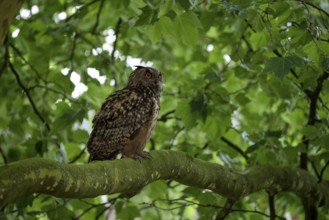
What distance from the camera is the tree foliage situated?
3.44 meters

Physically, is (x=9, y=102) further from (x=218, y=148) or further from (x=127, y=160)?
(x=127, y=160)

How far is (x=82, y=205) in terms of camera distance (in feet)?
15.5

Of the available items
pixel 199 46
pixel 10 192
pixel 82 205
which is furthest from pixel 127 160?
pixel 199 46

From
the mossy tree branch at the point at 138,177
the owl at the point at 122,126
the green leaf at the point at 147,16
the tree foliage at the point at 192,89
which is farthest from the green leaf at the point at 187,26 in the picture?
the mossy tree branch at the point at 138,177

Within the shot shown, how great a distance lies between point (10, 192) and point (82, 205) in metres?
2.71

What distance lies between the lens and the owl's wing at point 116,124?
368 cm

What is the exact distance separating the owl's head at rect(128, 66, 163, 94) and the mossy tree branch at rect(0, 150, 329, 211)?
0.92m

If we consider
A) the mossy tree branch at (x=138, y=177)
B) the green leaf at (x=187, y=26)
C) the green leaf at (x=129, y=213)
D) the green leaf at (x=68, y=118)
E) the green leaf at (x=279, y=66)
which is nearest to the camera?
the mossy tree branch at (x=138, y=177)

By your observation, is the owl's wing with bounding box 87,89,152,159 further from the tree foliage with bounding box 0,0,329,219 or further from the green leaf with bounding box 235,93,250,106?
the green leaf with bounding box 235,93,250,106

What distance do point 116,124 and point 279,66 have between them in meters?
1.12

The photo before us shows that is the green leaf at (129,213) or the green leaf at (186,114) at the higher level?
the green leaf at (186,114)

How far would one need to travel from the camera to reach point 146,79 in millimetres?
4199

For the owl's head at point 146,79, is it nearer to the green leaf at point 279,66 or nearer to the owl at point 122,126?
the owl at point 122,126

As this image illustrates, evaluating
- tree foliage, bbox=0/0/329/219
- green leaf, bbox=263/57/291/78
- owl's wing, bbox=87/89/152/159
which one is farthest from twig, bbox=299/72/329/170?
owl's wing, bbox=87/89/152/159
